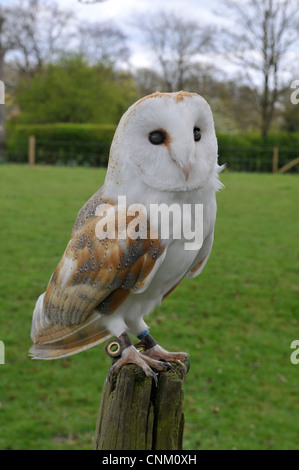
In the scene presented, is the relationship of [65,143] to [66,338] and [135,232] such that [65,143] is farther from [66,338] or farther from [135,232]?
[135,232]

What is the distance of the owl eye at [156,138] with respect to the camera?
Answer: 154 centimetres

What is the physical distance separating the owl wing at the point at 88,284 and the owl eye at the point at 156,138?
0.24m

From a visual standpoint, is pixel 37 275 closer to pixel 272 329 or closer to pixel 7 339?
pixel 7 339

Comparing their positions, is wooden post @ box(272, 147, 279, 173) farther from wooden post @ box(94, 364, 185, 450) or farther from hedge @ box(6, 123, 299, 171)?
wooden post @ box(94, 364, 185, 450)

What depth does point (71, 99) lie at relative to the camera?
73.0 feet

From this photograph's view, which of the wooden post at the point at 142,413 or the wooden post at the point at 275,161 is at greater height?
the wooden post at the point at 275,161

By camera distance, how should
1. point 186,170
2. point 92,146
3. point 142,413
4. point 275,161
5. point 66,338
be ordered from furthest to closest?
1. point 275,161
2. point 92,146
3. point 66,338
4. point 142,413
5. point 186,170

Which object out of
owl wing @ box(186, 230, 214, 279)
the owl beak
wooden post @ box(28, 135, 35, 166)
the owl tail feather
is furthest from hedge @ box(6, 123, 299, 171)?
the owl beak

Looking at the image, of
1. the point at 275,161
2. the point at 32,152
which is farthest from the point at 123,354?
the point at 275,161

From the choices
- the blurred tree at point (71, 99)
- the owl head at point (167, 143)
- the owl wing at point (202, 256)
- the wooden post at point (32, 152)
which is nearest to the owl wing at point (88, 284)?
the owl head at point (167, 143)

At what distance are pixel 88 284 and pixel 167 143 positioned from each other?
51cm

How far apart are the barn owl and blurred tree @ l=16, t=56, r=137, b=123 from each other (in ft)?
68.4

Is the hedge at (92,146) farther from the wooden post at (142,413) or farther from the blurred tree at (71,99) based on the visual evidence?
the wooden post at (142,413)

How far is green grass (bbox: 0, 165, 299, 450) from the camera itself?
416 cm
